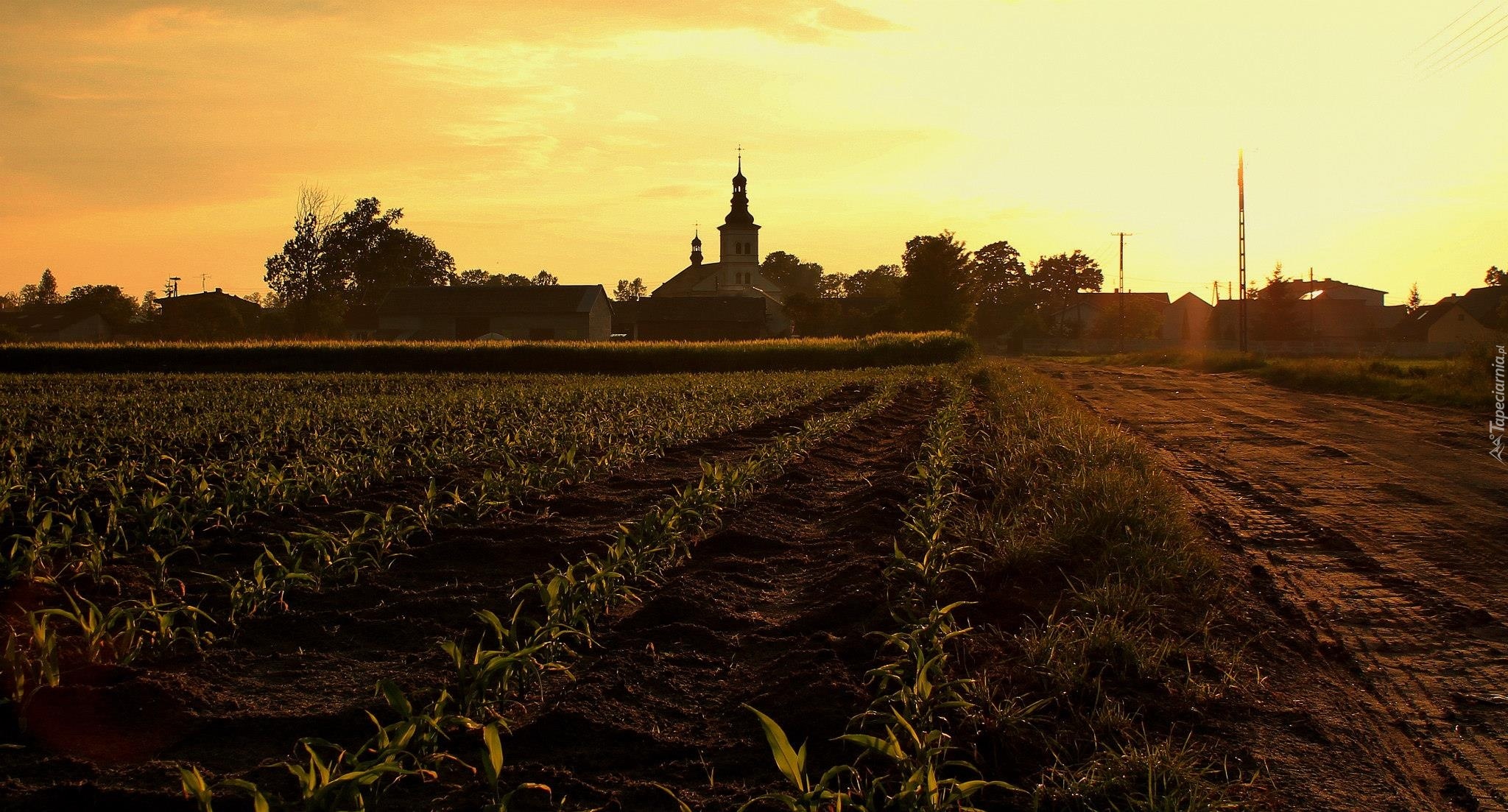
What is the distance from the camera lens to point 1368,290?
10275 cm

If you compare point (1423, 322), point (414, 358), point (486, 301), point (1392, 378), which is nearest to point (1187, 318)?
point (1423, 322)

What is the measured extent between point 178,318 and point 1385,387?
257 ft

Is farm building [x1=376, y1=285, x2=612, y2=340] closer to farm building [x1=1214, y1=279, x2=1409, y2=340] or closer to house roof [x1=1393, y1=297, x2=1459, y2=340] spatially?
farm building [x1=1214, y1=279, x2=1409, y2=340]

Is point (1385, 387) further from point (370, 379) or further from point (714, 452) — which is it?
point (370, 379)

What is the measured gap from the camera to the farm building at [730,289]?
2968 inches

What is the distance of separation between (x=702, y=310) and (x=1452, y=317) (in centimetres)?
5502

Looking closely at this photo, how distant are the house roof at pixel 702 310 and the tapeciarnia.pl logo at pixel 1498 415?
57.7m

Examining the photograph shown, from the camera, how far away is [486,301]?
72.6 meters

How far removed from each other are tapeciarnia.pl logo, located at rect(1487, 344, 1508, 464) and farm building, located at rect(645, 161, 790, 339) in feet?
188

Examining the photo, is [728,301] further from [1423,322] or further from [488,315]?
[1423,322]

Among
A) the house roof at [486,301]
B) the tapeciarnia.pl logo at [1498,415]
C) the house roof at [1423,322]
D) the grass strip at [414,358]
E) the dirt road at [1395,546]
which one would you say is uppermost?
the house roof at [486,301]

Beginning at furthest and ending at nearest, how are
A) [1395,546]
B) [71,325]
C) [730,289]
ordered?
[730,289] < [71,325] < [1395,546]

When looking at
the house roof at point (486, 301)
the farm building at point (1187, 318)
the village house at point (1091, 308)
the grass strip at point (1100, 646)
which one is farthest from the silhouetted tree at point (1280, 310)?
the grass strip at point (1100, 646)

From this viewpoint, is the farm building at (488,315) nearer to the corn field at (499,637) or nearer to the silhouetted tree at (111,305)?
the silhouetted tree at (111,305)
